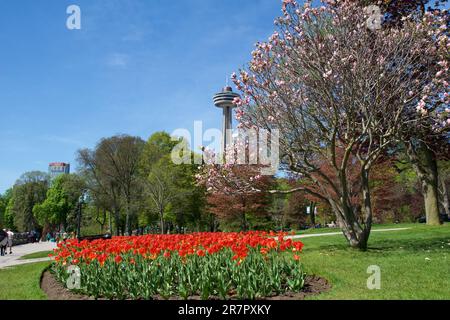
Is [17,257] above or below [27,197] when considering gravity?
below

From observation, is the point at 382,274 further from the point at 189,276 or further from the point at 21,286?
the point at 21,286

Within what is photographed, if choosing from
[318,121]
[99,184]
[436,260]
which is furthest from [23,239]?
[436,260]

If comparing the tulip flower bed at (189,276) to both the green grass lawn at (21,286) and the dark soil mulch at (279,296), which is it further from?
the green grass lawn at (21,286)

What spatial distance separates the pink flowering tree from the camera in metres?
11.4

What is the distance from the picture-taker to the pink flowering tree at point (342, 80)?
1141cm

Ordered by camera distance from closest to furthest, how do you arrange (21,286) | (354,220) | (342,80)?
(21,286) → (342,80) → (354,220)

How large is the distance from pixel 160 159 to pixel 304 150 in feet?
101

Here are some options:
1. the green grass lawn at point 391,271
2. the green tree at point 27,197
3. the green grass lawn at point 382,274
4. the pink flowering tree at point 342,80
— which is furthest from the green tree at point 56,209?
the green grass lawn at point 391,271

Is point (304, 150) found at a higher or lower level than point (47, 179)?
lower

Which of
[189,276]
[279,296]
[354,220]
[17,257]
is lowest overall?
[17,257]

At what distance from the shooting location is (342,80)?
11320 millimetres

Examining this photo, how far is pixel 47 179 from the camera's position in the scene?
6969 cm

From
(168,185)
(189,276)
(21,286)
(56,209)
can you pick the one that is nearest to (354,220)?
(189,276)
